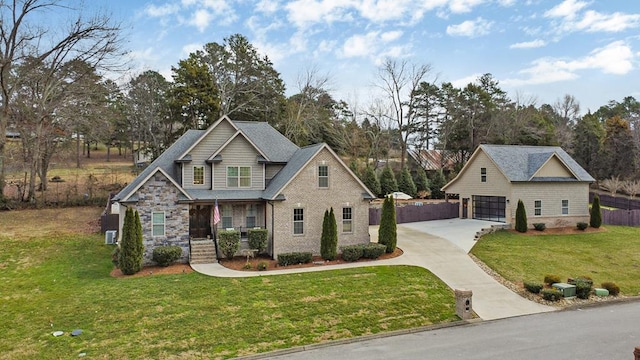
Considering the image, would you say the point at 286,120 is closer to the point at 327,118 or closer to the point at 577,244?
the point at 327,118

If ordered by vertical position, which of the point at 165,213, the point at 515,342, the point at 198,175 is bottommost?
the point at 515,342

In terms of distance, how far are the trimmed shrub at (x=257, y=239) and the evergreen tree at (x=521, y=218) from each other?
17.8m

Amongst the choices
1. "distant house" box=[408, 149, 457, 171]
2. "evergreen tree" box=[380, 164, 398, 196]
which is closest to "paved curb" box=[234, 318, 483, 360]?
"evergreen tree" box=[380, 164, 398, 196]

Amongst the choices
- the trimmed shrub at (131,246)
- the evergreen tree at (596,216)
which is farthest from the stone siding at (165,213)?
the evergreen tree at (596,216)

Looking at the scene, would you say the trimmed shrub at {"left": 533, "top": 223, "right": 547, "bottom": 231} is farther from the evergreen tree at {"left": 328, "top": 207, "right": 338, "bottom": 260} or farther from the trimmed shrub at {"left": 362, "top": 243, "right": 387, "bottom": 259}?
the evergreen tree at {"left": 328, "top": 207, "right": 338, "bottom": 260}

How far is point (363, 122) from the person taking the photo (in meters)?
53.0

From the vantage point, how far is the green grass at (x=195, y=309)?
11.8 meters

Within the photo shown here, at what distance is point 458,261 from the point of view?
67.9ft

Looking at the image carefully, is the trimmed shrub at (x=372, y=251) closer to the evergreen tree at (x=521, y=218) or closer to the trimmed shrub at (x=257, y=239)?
the trimmed shrub at (x=257, y=239)

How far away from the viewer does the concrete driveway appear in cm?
1569

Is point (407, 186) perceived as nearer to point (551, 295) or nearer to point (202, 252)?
point (551, 295)

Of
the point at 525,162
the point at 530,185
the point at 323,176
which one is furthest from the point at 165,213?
the point at 525,162

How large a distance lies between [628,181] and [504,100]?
57.6ft

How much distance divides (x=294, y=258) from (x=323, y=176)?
4675mm
